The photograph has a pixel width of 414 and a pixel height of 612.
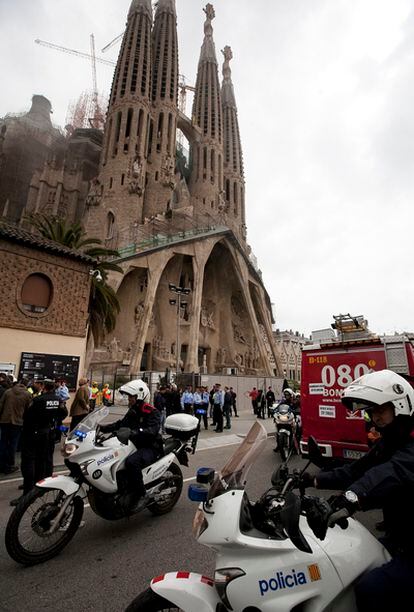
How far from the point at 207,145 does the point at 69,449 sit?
55029 millimetres

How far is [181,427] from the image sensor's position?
14.2 feet

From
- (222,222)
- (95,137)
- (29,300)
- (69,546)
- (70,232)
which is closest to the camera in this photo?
(69,546)

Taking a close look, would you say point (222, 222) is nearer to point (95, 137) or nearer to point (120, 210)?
point (120, 210)

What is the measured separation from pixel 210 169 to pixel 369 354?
1964 inches

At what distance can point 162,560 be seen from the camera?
123 inches

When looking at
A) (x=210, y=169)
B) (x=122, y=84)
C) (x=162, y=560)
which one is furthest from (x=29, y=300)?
(x=210, y=169)

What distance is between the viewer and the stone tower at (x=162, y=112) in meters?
39.0

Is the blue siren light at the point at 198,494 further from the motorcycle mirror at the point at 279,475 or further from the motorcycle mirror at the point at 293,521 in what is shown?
the motorcycle mirror at the point at 293,521

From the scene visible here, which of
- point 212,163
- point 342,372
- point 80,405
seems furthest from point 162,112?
A: point 342,372

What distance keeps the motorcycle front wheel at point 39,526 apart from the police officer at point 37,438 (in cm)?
169

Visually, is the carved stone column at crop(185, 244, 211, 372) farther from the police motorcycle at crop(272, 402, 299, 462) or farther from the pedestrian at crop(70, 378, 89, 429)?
the police motorcycle at crop(272, 402, 299, 462)

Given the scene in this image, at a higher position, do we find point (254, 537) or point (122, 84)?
point (122, 84)

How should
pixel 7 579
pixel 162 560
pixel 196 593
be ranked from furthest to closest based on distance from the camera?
pixel 162 560 < pixel 7 579 < pixel 196 593

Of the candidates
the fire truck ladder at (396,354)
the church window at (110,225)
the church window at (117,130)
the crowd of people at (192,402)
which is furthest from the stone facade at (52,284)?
the church window at (117,130)
